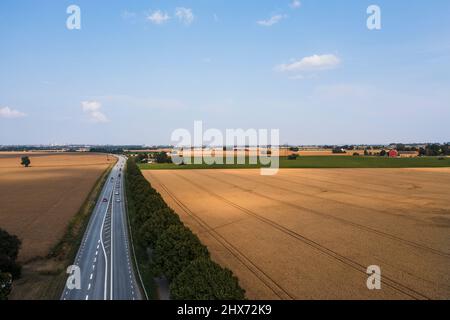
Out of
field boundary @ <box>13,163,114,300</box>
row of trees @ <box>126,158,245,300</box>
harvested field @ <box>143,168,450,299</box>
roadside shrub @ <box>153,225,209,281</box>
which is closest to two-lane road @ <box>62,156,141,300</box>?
field boundary @ <box>13,163,114,300</box>

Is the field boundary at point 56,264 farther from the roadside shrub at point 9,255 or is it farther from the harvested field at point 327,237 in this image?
the harvested field at point 327,237

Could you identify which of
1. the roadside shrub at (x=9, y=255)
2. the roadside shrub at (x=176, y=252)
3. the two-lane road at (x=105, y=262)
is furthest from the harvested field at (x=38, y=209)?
the roadside shrub at (x=176, y=252)

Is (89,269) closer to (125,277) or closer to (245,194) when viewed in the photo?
(125,277)

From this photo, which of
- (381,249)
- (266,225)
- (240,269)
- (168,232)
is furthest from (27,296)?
(381,249)

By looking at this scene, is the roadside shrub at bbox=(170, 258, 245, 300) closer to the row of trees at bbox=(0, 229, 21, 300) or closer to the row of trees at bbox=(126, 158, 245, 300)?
the row of trees at bbox=(126, 158, 245, 300)
